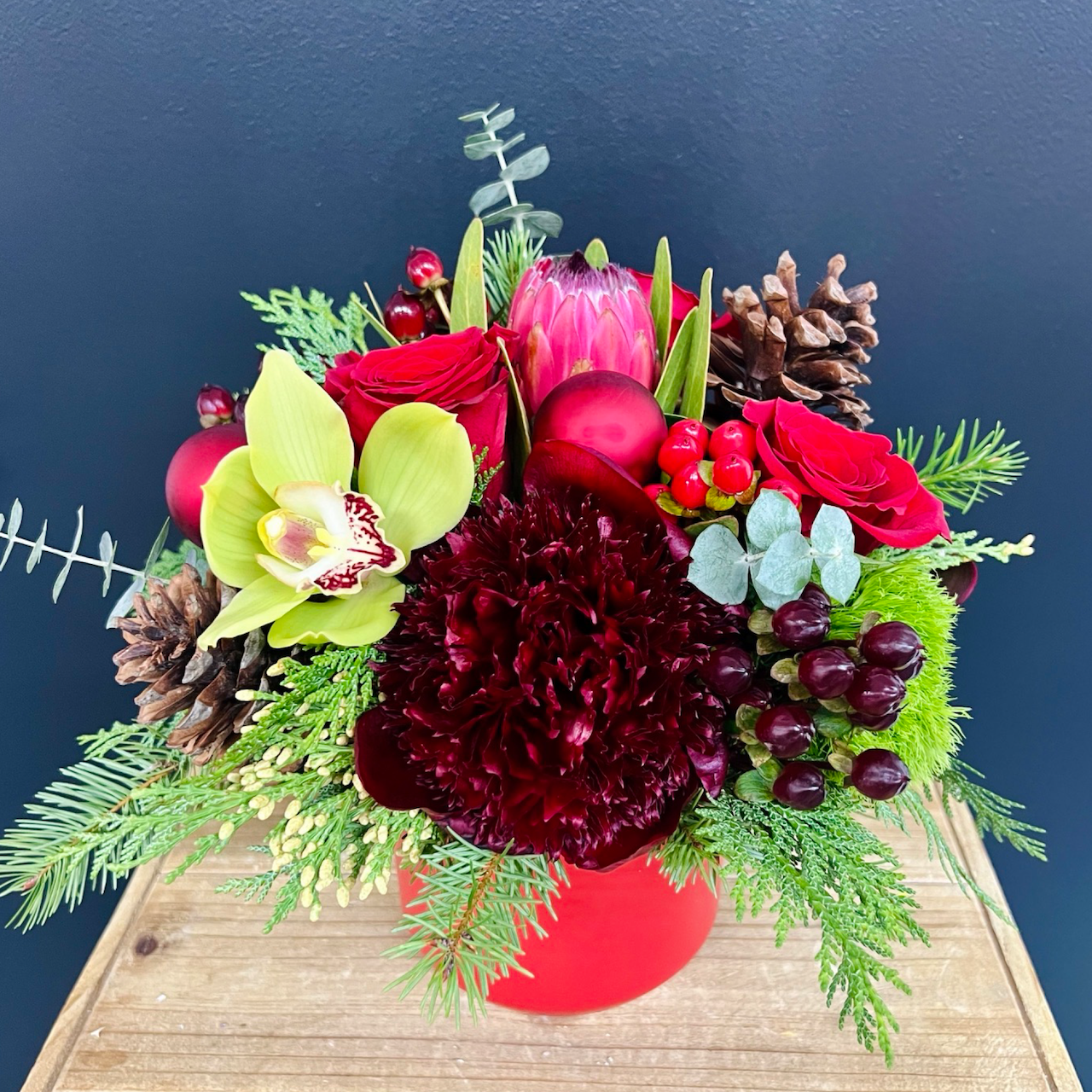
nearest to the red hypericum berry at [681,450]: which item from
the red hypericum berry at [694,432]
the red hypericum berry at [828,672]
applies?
the red hypericum berry at [694,432]

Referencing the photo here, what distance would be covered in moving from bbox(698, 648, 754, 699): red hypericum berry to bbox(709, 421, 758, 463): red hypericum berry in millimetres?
94

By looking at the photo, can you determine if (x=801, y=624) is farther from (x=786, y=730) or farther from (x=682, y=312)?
(x=682, y=312)

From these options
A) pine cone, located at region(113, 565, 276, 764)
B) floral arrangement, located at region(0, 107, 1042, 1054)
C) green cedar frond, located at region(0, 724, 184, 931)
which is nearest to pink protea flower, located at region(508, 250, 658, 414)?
floral arrangement, located at region(0, 107, 1042, 1054)

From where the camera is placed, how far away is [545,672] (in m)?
0.35

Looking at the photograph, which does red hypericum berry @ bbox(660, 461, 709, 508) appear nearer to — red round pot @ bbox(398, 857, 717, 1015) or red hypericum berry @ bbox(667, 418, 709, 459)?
→ red hypericum berry @ bbox(667, 418, 709, 459)

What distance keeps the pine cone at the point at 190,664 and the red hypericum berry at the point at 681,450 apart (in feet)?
0.76

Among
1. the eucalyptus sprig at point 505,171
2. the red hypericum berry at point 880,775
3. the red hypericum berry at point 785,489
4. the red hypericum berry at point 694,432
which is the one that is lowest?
the red hypericum berry at point 880,775

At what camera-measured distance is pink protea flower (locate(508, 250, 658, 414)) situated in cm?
43

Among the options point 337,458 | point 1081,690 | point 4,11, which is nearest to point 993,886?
point 1081,690

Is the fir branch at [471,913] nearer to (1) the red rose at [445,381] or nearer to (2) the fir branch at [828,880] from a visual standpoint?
(2) the fir branch at [828,880]

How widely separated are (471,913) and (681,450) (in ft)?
0.82

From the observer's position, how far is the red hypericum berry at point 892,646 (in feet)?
1.11

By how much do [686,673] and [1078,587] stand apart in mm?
739

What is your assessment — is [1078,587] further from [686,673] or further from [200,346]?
[200,346]
